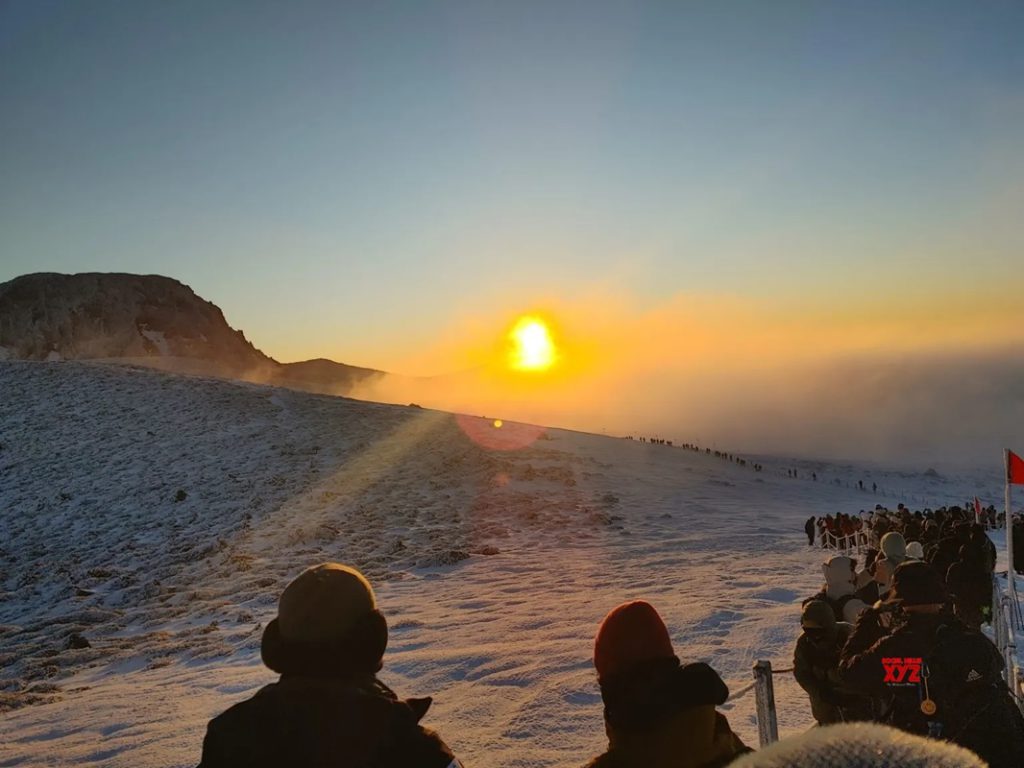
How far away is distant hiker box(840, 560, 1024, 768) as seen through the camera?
3393 millimetres

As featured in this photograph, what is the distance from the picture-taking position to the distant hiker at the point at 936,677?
3393 millimetres

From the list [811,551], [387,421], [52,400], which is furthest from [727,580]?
[52,400]

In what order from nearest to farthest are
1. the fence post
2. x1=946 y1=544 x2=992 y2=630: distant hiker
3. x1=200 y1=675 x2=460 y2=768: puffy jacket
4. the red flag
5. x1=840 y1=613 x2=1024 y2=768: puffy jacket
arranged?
x1=200 y1=675 x2=460 y2=768: puffy jacket < x1=840 y1=613 x2=1024 y2=768: puffy jacket < the fence post < x1=946 y1=544 x2=992 y2=630: distant hiker < the red flag

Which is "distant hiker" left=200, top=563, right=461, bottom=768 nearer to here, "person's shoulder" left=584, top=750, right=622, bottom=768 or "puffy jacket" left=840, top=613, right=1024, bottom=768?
"person's shoulder" left=584, top=750, right=622, bottom=768

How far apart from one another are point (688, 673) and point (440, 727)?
21.4 feet

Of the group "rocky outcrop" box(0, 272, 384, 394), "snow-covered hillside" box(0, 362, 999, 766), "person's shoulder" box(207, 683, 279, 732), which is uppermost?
"rocky outcrop" box(0, 272, 384, 394)

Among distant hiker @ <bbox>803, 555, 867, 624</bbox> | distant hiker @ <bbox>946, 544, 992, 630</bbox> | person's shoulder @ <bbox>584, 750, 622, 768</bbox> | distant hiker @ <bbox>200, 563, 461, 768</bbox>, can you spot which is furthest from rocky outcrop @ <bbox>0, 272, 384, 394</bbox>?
person's shoulder @ <bbox>584, 750, 622, 768</bbox>

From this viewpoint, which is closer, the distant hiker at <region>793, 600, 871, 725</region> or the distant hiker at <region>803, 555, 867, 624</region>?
the distant hiker at <region>793, 600, 871, 725</region>

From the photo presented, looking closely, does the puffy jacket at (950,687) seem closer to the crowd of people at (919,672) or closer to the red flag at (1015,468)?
the crowd of people at (919,672)

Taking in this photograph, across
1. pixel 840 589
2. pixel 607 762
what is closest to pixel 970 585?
pixel 840 589

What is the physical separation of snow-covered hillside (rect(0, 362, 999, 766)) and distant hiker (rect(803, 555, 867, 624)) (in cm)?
260

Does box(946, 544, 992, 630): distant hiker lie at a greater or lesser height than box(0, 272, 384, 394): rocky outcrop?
lesser

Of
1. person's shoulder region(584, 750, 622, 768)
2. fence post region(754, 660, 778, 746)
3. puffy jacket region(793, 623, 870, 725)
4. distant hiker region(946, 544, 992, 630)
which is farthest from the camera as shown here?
distant hiker region(946, 544, 992, 630)

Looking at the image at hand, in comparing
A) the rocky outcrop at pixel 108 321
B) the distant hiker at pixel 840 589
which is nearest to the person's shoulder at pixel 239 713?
the distant hiker at pixel 840 589
